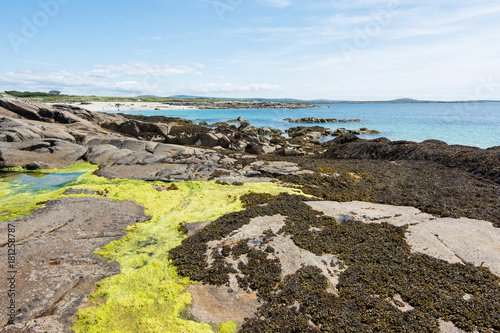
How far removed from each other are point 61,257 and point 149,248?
207 cm

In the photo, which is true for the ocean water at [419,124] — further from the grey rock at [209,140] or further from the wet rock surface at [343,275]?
the wet rock surface at [343,275]

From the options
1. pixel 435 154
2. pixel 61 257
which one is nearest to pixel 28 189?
pixel 61 257

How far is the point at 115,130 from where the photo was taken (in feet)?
A: 104

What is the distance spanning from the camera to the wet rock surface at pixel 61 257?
5.06m

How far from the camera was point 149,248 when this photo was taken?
7699mm

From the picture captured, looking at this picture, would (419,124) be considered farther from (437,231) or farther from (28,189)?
(28,189)

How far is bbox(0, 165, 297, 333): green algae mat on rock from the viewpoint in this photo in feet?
16.7

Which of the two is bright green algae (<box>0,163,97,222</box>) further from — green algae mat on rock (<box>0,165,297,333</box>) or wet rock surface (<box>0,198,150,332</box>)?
wet rock surface (<box>0,198,150,332</box>)

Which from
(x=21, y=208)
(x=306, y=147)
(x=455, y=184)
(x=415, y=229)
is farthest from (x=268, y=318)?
(x=306, y=147)

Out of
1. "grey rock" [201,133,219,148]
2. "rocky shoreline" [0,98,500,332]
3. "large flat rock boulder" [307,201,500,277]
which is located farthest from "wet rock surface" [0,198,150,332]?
"grey rock" [201,133,219,148]

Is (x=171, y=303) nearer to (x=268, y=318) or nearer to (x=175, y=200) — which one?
(x=268, y=318)

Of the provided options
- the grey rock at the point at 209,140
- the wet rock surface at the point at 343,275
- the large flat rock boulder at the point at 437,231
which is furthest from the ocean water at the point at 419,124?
the wet rock surface at the point at 343,275

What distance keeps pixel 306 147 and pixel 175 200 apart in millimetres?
23391

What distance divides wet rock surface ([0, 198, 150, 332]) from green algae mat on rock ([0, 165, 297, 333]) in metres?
0.33
